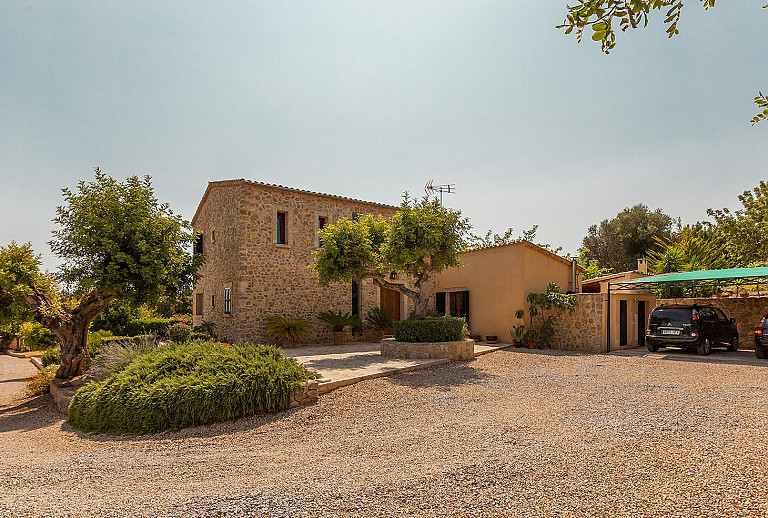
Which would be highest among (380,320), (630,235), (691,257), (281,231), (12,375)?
(630,235)

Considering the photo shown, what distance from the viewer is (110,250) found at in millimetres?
9273

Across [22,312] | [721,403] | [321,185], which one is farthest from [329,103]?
[721,403]

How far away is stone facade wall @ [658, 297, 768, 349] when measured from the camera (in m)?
15.6

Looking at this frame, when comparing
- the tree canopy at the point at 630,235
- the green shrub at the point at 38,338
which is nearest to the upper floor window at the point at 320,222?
the green shrub at the point at 38,338

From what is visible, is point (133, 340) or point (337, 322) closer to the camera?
point (133, 340)

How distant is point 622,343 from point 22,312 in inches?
647

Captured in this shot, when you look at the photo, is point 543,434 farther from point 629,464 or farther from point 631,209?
point 631,209

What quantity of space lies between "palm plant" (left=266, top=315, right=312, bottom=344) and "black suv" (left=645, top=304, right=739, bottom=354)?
10.6 meters

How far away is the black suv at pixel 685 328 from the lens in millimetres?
12938

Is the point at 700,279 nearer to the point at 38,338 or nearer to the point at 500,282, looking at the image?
the point at 500,282

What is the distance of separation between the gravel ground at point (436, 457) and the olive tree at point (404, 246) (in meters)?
4.22

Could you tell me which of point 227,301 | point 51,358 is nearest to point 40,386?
point 51,358

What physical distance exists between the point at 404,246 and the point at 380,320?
557cm

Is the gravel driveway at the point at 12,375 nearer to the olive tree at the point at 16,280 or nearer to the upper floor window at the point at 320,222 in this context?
the olive tree at the point at 16,280
